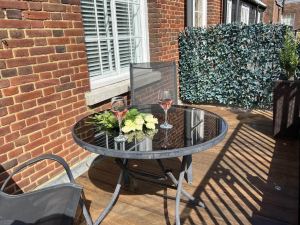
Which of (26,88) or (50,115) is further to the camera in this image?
(50,115)

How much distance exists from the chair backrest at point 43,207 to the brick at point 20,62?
105 centimetres

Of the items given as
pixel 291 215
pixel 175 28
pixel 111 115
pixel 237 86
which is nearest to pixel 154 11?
pixel 175 28

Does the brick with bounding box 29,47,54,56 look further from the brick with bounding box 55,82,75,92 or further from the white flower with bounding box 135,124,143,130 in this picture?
the white flower with bounding box 135,124,143,130

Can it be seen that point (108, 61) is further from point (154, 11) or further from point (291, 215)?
point (291, 215)

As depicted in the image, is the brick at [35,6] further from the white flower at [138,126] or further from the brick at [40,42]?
the white flower at [138,126]

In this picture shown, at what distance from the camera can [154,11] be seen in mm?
4414

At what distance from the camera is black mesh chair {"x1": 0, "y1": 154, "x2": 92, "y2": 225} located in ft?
4.92

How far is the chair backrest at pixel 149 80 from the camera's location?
132 inches

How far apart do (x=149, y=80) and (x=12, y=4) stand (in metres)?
1.74

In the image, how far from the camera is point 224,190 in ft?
8.51

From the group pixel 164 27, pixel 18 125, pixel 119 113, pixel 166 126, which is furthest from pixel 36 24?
pixel 164 27

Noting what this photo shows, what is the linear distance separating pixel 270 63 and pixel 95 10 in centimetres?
314

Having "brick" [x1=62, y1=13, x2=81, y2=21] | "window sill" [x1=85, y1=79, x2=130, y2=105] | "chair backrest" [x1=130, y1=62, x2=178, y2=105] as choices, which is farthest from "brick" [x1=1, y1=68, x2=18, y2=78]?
"chair backrest" [x1=130, y1=62, x2=178, y2=105]

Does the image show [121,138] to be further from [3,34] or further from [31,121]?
[3,34]
